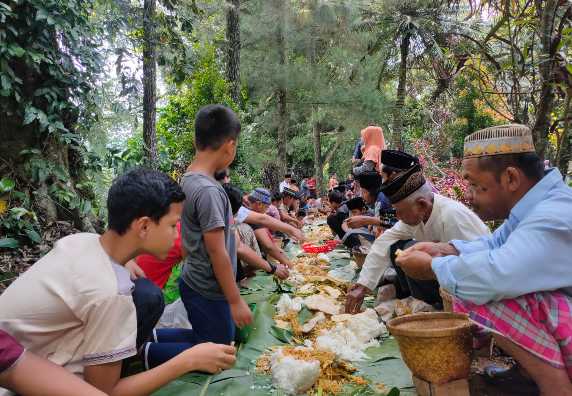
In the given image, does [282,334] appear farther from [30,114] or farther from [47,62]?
[47,62]

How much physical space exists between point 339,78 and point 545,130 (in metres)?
13.7

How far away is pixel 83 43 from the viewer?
5207 mm

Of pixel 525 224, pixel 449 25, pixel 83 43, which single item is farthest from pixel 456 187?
pixel 449 25

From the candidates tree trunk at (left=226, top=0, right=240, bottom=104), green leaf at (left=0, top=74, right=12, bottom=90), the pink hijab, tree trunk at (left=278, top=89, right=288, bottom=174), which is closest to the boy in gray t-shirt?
green leaf at (left=0, top=74, right=12, bottom=90)

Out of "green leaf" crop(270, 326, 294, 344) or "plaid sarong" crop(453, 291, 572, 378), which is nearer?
"plaid sarong" crop(453, 291, 572, 378)

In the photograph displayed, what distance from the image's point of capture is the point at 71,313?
1457mm

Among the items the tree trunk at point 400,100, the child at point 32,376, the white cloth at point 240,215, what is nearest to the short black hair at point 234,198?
the white cloth at point 240,215

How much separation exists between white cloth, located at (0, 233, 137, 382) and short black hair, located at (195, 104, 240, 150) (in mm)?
1165

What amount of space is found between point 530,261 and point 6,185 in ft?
15.4

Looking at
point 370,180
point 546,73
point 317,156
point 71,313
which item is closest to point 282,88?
point 317,156

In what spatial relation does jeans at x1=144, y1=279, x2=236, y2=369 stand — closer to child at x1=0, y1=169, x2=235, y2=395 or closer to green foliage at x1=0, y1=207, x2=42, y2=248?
child at x1=0, y1=169, x2=235, y2=395

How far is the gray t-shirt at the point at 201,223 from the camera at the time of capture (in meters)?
2.36

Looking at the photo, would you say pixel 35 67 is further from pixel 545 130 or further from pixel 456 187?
pixel 456 187

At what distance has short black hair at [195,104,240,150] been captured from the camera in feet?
8.23
